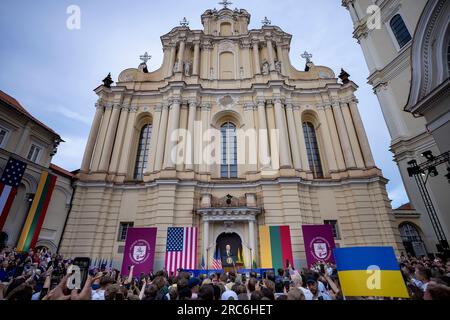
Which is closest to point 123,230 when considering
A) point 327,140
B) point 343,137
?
point 327,140

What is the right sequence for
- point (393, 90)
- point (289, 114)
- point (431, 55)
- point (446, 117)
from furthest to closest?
point (393, 90) < point (289, 114) < point (431, 55) < point (446, 117)

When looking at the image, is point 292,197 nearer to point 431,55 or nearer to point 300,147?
point 300,147

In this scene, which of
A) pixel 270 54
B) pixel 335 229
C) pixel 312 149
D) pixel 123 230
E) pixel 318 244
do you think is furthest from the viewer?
pixel 270 54

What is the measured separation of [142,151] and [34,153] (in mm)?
7538

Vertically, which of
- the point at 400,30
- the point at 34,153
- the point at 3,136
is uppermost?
the point at 400,30

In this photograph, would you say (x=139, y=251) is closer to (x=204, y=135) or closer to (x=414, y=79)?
(x=204, y=135)

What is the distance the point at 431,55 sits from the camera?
10.5 m

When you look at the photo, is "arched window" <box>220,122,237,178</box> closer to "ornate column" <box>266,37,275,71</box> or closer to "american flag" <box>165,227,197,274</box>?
"american flag" <box>165,227,197,274</box>

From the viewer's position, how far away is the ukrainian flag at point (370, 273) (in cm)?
411

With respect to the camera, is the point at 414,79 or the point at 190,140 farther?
the point at 190,140

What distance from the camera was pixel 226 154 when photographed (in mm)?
19250

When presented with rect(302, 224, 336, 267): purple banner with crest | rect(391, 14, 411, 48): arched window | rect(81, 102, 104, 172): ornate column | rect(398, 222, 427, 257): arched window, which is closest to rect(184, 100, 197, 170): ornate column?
rect(81, 102, 104, 172): ornate column

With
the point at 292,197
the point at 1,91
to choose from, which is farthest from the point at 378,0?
the point at 1,91

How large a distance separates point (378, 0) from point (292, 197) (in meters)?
24.3
